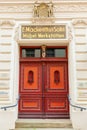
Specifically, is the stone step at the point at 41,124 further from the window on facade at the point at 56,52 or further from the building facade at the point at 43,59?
the window on facade at the point at 56,52

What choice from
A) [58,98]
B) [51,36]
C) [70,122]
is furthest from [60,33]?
[70,122]

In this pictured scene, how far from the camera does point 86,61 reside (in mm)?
8727

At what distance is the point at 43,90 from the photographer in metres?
9.20

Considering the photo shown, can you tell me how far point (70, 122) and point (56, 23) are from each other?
137 inches

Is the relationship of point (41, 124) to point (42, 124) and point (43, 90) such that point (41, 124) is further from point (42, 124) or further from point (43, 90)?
point (43, 90)

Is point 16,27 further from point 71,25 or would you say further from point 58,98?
point 58,98

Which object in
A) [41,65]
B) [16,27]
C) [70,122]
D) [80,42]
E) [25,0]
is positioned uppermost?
[25,0]

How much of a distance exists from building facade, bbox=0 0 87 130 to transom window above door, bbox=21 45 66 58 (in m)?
0.06

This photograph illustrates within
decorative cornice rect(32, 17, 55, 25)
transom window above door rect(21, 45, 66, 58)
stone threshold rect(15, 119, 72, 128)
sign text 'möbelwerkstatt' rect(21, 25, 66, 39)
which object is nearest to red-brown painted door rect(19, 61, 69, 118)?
transom window above door rect(21, 45, 66, 58)

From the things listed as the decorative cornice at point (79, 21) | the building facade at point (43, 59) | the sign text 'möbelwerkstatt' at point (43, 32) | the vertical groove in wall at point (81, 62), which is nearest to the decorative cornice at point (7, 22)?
the building facade at point (43, 59)

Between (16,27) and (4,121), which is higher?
(16,27)

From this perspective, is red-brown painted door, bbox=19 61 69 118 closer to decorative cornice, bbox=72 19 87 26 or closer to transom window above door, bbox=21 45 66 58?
transom window above door, bbox=21 45 66 58

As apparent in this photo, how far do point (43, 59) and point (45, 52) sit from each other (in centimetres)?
29

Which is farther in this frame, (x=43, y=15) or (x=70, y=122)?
(x=43, y=15)
